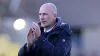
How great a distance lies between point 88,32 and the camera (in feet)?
29.8

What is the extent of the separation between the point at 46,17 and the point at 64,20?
6056 mm

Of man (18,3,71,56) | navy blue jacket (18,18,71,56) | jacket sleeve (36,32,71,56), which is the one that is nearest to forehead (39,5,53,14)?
man (18,3,71,56)

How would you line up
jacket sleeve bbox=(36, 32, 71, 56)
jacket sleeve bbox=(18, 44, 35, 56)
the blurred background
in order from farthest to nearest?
the blurred background, jacket sleeve bbox=(18, 44, 35, 56), jacket sleeve bbox=(36, 32, 71, 56)

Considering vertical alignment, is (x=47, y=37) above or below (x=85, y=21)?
above

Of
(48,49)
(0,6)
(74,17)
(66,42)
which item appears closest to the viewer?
(48,49)

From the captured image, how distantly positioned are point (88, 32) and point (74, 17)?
60 centimetres

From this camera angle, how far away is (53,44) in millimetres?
2422

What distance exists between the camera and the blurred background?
7711mm

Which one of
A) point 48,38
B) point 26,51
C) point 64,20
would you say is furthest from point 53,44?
point 64,20

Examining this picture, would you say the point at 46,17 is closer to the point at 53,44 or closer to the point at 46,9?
the point at 46,9

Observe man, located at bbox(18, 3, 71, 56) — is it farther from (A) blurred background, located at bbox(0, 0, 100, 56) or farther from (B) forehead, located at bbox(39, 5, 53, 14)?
(A) blurred background, located at bbox(0, 0, 100, 56)

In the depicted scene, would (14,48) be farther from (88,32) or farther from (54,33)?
(54,33)

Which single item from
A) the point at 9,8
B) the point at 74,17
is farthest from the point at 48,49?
the point at 74,17

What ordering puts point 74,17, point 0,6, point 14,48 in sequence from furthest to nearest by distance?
point 74,17, point 0,6, point 14,48
